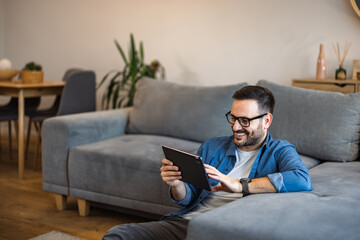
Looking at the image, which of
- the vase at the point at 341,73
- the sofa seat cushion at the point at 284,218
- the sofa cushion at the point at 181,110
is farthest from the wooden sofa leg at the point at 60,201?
the vase at the point at 341,73

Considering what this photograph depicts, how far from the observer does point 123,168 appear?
9.67 feet

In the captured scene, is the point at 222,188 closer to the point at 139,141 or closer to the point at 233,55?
the point at 139,141

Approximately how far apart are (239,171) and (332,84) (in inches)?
70.2

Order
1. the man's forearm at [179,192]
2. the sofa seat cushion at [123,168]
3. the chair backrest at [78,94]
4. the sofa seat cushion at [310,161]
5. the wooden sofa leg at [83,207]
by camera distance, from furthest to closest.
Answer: the chair backrest at [78,94] < the wooden sofa leg at [83,207] < the sofa seat cushion at [123,168] < the sofa seat cushion at [310,161] < the man's forearm at [179,192]

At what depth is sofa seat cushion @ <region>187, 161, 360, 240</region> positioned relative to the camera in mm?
1502

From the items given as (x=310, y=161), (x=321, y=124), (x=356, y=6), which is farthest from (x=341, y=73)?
Answer: (x=310, y=161)

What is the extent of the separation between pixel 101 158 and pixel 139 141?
0.32 metres

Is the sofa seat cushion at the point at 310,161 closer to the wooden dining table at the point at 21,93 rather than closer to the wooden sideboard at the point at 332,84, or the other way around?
the wooden sideboard at the point at 332,84

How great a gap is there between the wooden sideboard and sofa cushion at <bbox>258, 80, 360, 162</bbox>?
2.10 ft

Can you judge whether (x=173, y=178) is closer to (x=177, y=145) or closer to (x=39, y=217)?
(x=177, y=145)

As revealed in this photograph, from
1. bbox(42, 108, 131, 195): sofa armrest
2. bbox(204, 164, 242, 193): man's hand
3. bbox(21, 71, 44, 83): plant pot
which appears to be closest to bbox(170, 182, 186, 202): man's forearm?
bbox(204, 164, 242, 193): man's hand

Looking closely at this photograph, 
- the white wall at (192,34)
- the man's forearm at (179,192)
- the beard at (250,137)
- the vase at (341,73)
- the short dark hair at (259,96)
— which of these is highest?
the white wall at (192,34)

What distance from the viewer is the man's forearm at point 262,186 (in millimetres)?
1855

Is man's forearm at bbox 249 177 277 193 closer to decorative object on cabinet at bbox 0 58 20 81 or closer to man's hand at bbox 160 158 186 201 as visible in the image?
man's hand at bbox 160 158 186 201
